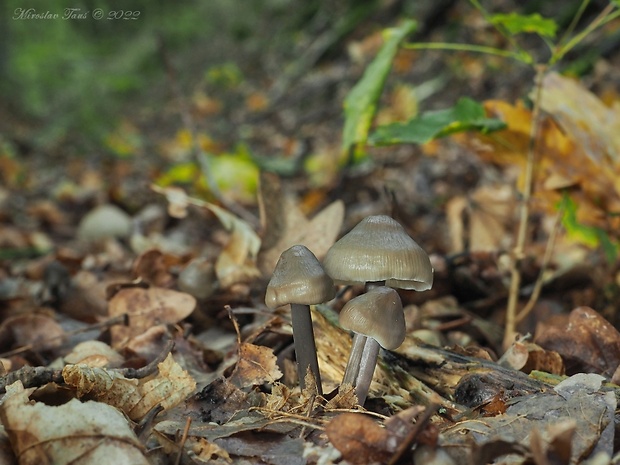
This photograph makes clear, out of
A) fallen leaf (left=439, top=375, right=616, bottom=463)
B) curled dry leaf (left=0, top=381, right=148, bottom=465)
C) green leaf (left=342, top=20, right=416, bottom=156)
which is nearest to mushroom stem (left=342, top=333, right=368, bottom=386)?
fallen leaf (left=439, top=375, right=616, bottom=463)

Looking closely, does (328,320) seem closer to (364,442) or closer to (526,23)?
(364,442)

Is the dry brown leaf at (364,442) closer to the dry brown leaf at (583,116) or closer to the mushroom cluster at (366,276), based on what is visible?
the mushroom cluster at (366,276)

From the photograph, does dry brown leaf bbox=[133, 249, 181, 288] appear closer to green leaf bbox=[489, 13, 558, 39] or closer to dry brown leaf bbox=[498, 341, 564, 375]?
dry brown leaf bbox=[498, 341, 564, 375]

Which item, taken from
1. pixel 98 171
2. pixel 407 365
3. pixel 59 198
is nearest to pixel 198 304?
pixel 407 365

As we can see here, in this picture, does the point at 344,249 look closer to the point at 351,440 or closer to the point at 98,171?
the point at 351,440

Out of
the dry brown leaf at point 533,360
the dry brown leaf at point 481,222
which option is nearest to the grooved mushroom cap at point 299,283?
the dry brown leaf at point 533,360

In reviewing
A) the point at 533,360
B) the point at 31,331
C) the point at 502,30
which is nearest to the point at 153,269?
the point at 31,331
